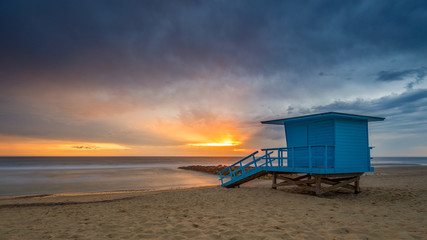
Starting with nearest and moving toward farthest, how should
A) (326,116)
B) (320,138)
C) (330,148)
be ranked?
1. (326,116)
2. (330,148)
3. (320,138)

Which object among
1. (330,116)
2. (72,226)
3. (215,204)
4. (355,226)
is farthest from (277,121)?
(72,226)

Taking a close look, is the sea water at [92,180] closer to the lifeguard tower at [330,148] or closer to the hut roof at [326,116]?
the hut roof at [326,116]

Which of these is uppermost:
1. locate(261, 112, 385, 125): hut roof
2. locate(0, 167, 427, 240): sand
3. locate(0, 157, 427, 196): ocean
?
locate(261, 112, 385, 125): hut roof

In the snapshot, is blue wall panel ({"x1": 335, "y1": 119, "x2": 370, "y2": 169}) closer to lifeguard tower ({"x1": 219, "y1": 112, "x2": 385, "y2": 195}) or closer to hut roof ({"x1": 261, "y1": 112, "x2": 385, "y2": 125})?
lifeguard tower ({"x1": 219, "y1": 112, "x2": 385, "y2": 195})

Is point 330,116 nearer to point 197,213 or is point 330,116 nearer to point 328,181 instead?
point 328,181

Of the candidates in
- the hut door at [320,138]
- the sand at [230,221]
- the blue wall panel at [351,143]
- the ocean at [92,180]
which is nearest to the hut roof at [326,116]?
the blue wall panel at [351,143]

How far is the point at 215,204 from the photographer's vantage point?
10406 millimetres

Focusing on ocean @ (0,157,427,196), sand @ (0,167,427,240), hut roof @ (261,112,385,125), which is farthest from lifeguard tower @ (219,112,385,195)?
ocean @ (0,157,427,196)

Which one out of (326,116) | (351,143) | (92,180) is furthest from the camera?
(92,180)

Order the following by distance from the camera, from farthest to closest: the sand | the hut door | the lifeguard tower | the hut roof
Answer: the hut door < the lifeguard tower < the hut roof < the sand

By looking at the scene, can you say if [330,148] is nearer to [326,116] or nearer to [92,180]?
[326,116]

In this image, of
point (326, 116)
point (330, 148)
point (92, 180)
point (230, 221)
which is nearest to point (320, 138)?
point (330, 148)

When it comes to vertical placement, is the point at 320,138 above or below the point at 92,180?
above

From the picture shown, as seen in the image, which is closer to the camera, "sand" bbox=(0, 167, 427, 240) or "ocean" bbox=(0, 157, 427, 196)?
"sand" bbox=(0, 167, 427, 240)
